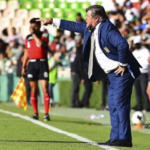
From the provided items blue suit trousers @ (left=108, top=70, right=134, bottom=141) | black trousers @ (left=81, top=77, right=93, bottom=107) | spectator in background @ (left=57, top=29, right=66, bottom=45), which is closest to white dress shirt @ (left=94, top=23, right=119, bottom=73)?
blue suit trousers @ (left=108, top=70, right=134, bottom=141)

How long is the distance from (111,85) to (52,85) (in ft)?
46.8

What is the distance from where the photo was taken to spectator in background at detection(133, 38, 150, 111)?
714 inches

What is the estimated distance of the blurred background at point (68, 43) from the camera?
2098 cm

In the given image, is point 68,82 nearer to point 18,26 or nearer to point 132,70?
point 18,26

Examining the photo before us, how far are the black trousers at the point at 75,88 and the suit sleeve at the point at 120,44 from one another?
1307 centimetres

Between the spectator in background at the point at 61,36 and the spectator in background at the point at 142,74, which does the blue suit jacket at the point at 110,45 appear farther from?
the spectator in background at the point at 61,36

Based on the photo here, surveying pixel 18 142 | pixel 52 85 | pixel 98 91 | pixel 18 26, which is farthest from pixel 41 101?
pixel 18 142

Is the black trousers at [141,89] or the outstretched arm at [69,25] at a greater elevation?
the outstretched arm at [69,25]

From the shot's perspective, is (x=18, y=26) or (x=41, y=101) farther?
(x=18, y=26)

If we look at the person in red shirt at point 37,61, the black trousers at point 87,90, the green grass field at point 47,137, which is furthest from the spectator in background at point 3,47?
the green grass field at point 47,137

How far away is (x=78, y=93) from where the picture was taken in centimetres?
2227

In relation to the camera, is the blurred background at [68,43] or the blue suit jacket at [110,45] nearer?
the blue suit jacket at [110,45]

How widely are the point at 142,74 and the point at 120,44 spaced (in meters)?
10.3

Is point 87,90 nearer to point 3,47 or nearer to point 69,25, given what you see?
point 3,47
